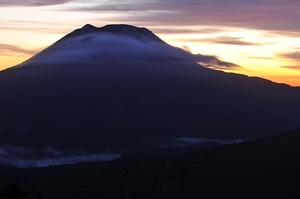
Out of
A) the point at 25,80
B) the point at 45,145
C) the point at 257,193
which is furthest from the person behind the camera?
the point at 25,80

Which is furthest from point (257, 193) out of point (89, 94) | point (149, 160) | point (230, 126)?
point (89, 94)

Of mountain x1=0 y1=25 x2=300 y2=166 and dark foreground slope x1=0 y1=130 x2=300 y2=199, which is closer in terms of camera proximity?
dark foreground slope x1=0 y1=130 x2=300 y2=199

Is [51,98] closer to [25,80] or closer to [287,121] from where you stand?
[25,80]

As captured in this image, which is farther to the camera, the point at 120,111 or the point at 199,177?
the point at 120,111

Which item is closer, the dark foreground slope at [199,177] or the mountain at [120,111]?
the dark foreground slope at [199,177]
